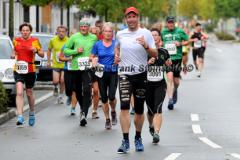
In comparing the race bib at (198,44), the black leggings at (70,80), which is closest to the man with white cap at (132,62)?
the black leggings at (70,80)

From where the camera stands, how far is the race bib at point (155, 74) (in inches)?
498

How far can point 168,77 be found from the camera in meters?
18.4

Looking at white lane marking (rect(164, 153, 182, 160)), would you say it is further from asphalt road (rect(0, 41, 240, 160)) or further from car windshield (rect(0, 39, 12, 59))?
car windshield (rect(0, 39, 12, 59))

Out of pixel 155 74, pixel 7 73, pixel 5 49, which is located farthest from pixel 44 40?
pixel 155 74

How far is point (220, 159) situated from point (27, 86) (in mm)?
5368

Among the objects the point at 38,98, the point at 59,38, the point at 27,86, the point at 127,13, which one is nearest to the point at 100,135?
the point at 27,86

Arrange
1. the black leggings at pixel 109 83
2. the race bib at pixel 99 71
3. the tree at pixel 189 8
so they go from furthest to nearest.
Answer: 1. the tree at pixel 189 8
2. the black leggings at pixel 109 83
3. the race bib at pixel 99 71

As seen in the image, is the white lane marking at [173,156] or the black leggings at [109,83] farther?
the black leggings at [109,83]

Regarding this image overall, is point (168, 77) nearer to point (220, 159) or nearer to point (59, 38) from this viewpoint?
point (59, 38)

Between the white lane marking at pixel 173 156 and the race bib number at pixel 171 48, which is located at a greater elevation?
the race bib number at pixel 171 48

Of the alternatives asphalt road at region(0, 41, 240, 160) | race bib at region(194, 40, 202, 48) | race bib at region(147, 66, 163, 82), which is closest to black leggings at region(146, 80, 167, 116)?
race bib at region(147, 66, 163, 82)

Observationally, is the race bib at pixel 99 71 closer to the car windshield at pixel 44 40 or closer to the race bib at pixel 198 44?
the car windshield at pixel 44 40

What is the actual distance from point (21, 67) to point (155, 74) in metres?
3.19

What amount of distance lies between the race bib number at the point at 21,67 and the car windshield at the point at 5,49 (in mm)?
4390
